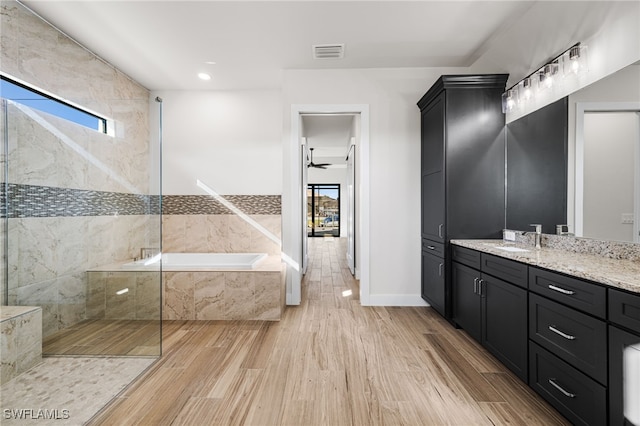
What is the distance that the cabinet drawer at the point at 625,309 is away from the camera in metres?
1.15

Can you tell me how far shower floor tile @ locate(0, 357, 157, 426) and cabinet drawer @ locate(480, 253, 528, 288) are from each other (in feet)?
8.63

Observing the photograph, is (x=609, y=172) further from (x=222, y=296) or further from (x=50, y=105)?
(x=50, y=105)

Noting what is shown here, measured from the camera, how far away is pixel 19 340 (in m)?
1.91

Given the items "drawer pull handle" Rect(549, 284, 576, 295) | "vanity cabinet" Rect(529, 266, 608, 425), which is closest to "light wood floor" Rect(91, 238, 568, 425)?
"vanity cabinet" Rect(529, 266, 608, 425)

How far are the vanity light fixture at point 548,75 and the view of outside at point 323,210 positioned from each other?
338 inches

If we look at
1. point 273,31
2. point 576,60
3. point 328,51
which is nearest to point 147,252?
point 273,31

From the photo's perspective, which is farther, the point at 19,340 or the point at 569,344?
the point at 19,340

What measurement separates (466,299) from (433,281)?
0.52 metres

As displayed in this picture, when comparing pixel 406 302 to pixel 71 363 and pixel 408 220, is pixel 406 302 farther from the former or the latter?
pixel 71 363

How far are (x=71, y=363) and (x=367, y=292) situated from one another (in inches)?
106

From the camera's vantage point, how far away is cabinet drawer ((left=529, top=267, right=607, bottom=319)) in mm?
1311

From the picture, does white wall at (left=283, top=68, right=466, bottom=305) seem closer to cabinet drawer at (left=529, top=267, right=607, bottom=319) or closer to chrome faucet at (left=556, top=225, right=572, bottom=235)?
chrome faucet at (left=556, top=225, right=572, bottom=235)

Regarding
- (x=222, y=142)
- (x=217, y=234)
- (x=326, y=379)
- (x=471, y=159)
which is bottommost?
(x=326, y=379)

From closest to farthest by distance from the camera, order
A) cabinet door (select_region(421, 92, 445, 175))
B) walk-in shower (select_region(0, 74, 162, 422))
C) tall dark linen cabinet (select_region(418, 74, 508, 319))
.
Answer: walk-in shower (select_region(0, 74, 162, 422)) → tall dark linen cabinet (select_region(418, 74, 508, 319)) → cabinet door (select_region(421, 92, 445, 175))
